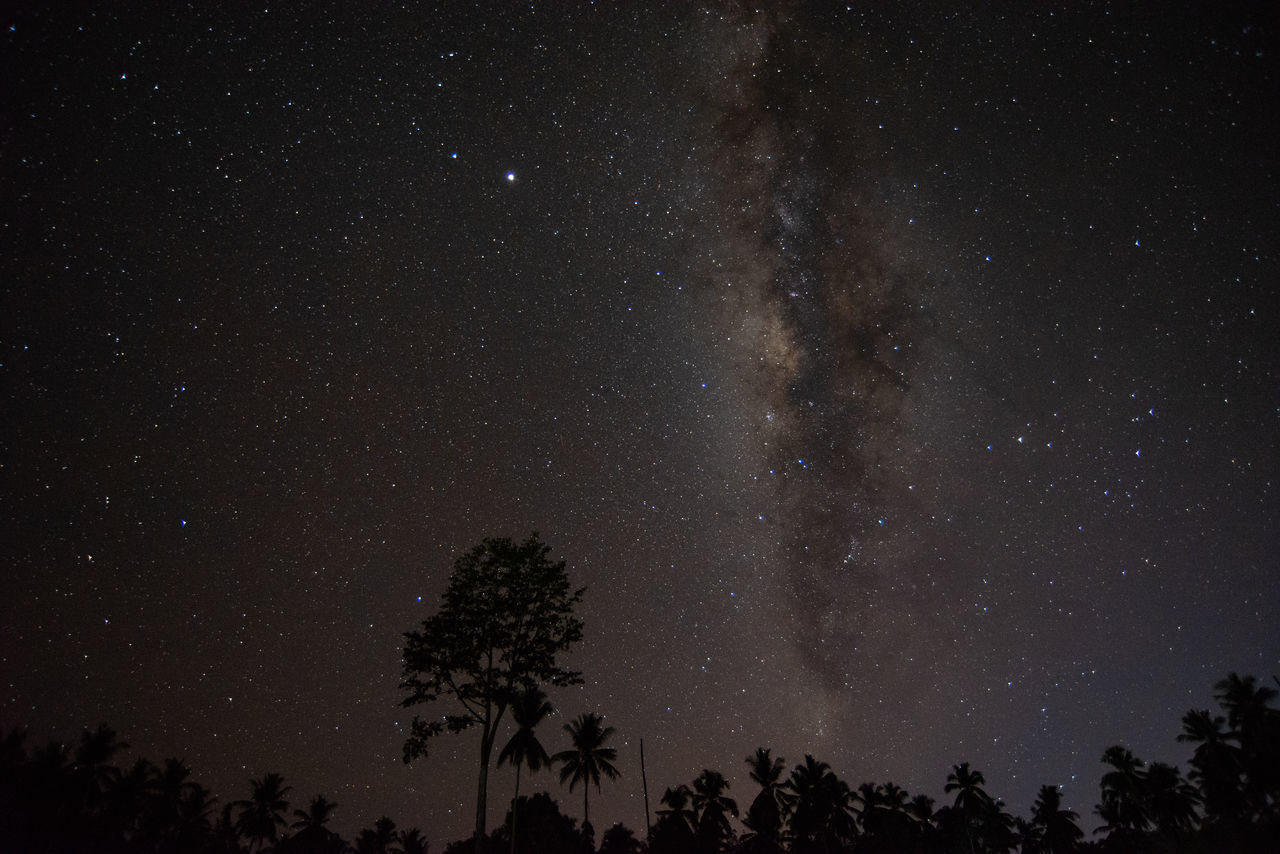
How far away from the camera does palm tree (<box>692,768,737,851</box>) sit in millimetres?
45688

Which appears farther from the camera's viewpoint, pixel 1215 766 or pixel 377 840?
pixel 377 840

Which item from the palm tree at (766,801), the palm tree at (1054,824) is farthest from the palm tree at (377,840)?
the palm tree at (1054,824)

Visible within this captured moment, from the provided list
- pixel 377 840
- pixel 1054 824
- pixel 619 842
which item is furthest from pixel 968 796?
pixel 377 840

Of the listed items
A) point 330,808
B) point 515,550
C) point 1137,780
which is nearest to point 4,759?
point 330,808

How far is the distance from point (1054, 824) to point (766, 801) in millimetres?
26531

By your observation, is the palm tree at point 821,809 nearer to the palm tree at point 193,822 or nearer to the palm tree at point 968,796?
the palm tree at point 968,796

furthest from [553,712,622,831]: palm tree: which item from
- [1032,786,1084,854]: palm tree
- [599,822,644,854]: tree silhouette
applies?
[1032,786,1084,854]: palm tree

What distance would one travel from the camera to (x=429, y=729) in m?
20.3

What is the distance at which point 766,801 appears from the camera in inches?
1957

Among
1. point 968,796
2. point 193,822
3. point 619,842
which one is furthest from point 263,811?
point 968,796

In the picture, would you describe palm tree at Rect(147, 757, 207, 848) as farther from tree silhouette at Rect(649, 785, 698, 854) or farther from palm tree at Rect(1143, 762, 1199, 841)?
palm tree at Rect(1143, 762, 1199, 841)

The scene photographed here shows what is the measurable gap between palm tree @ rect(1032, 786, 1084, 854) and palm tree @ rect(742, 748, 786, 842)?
25335 millimetres

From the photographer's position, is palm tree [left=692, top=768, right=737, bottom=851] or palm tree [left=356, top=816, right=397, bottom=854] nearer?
palm tree [left=692, top=768, right=737, bottom=851]

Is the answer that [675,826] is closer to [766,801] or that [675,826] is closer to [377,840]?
[766,801]
